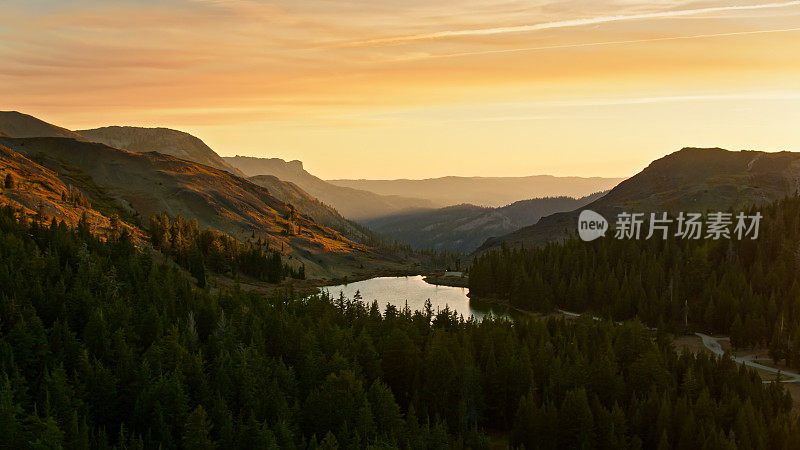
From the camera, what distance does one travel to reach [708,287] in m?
167

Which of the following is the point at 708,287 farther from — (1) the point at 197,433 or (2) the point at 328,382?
(1) the point at 197,433

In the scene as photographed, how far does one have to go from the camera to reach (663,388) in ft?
310

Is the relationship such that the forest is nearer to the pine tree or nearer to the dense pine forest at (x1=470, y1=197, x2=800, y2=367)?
the pine tree

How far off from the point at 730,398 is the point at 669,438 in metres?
13.9

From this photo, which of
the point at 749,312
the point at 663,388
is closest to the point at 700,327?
the point at 749,312

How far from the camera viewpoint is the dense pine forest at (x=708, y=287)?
14862cm

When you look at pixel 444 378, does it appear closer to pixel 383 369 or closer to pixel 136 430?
pixel 383 369

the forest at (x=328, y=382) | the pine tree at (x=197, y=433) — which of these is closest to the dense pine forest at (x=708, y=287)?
the forest at (x=328, y=382)

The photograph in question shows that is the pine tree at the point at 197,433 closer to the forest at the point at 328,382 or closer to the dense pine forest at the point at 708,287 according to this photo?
the forest at the point at 328,382

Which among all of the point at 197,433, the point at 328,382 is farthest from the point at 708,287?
the point at 197,433

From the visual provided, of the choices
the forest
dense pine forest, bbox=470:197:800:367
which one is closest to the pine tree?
the forest

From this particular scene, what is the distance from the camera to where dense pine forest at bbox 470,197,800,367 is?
14862cm

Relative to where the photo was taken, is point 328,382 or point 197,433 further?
point 328,382

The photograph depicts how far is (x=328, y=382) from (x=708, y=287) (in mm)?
119780
